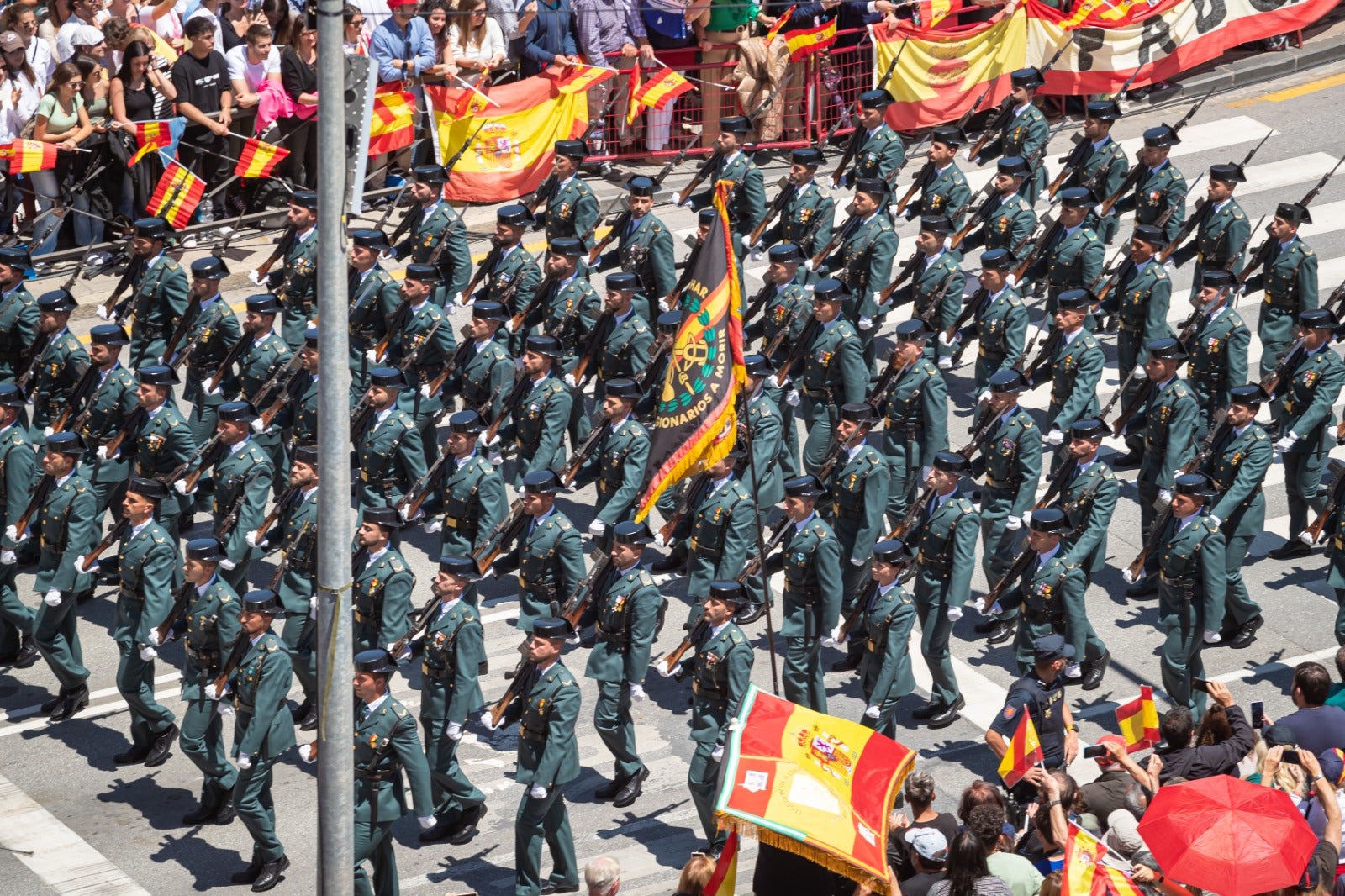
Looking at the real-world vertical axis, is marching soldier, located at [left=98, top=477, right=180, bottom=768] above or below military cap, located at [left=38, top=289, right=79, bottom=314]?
below

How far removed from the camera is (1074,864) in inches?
403

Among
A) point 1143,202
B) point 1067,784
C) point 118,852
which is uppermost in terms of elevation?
point 1143,202

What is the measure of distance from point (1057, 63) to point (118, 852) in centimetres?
1411

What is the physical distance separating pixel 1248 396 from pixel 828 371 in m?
3.30

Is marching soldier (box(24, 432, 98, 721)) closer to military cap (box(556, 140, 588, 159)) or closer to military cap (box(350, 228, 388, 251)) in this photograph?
military cap (box(350, 228, 388, 251))

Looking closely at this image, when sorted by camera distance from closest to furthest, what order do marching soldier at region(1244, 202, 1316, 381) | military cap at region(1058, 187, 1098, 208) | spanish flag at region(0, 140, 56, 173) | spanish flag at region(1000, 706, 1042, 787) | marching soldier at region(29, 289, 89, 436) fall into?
spanish flag at region(1000, 706, 1042, 787) → marching soldier at region(29, 289, 89, 436) → marching soldier at region(1244, 202, 1316, 381) → military cap at region(1058, 187, 1098, 208) → spanish flag at region(0, 140, 56, 173)

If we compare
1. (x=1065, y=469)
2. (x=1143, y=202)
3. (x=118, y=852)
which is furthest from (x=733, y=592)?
(x=1143, y=202)

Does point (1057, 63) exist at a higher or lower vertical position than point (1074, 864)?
higher

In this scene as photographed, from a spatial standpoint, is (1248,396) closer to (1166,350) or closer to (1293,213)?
(1166,350)

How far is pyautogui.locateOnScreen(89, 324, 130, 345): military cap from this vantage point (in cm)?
1755

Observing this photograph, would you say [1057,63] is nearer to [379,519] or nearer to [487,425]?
[487,425]

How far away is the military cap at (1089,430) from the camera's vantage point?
51.2 ft

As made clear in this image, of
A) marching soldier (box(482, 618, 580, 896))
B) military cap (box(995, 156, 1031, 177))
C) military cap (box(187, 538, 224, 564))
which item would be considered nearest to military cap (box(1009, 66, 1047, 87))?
military cap (box(995, 156, 1031, 177))

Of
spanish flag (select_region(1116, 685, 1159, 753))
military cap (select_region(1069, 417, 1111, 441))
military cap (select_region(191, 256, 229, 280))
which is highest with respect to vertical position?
military cap (select_region(191, 256, 229, 280))
